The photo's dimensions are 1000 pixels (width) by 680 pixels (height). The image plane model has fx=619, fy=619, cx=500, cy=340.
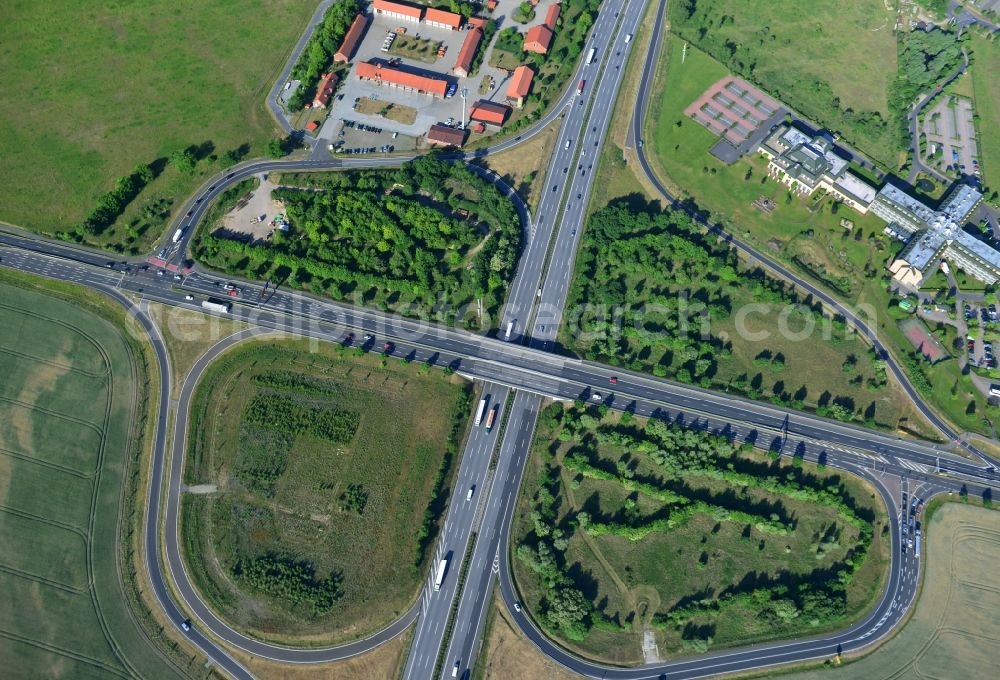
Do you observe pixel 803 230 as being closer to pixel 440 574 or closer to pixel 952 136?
pixel 952 136

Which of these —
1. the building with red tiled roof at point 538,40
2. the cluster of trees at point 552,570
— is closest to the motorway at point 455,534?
the cluster of trees at point 552,570

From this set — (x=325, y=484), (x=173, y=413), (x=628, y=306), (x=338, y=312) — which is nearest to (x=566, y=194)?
(x=628, y=306)

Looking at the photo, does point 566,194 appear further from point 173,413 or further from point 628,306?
point 173,413

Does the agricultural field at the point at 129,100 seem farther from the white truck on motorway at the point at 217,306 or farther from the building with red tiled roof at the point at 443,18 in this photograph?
the building with red tiled roof at the point at 443,18

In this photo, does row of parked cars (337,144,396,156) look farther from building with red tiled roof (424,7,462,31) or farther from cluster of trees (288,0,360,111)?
building with red tiled roof (424,7,462,31)

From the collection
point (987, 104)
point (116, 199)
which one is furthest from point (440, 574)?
point (987, 104)

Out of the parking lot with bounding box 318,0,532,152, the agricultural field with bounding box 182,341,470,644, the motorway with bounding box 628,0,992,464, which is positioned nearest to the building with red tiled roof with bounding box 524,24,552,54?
the parking lot with bounding box 318,0,532,152
